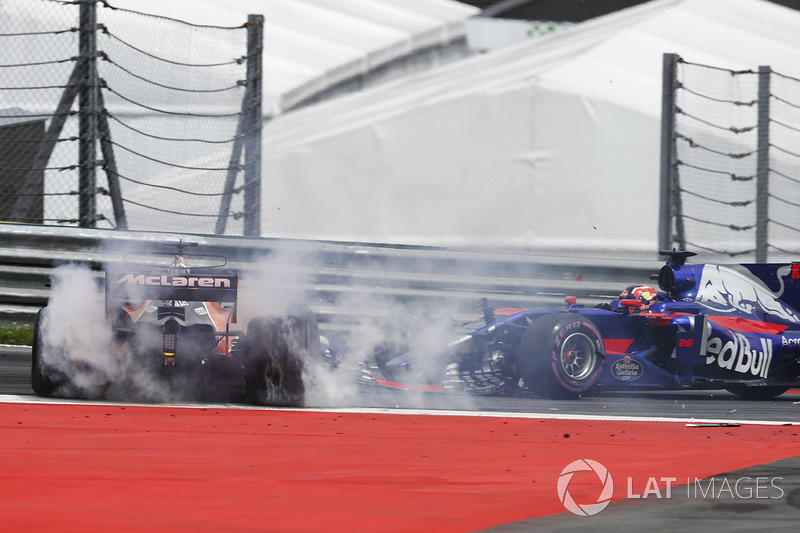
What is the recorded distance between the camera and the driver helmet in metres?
8.97

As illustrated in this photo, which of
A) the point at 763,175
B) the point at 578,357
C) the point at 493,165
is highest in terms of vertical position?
the point at 493,165

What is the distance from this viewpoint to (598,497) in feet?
14.8

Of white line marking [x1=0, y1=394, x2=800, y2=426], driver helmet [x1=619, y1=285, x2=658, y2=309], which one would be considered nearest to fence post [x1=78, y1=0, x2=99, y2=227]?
white line marking [x1=0, y1=394, x2=800, y2=426]

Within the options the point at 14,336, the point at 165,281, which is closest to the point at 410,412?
the point at 165,281

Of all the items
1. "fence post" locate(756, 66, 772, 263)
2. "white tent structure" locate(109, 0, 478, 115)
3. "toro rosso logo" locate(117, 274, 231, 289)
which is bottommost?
"toro rosso logo" locate(117, 274, 231, 289)

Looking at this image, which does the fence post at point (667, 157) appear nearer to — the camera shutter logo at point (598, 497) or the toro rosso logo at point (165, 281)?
the toro rosso logo at point (165, 281)

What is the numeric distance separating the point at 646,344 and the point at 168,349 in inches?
136

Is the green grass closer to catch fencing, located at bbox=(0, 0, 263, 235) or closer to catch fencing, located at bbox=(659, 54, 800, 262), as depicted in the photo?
catch fencing, located at bbox=(0, 0, 263, 235)

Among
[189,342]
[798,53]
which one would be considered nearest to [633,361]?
[189,342]

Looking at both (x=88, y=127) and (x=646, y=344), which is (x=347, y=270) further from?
(x=646, y=344)

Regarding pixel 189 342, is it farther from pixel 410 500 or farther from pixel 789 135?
pixel 789 135

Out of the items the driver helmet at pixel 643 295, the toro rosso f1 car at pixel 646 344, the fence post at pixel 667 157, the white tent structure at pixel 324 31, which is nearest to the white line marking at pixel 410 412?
the toro rosso f1 car at pixel 646 344

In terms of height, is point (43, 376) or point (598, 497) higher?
point (43, 376)

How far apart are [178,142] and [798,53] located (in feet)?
36.9
